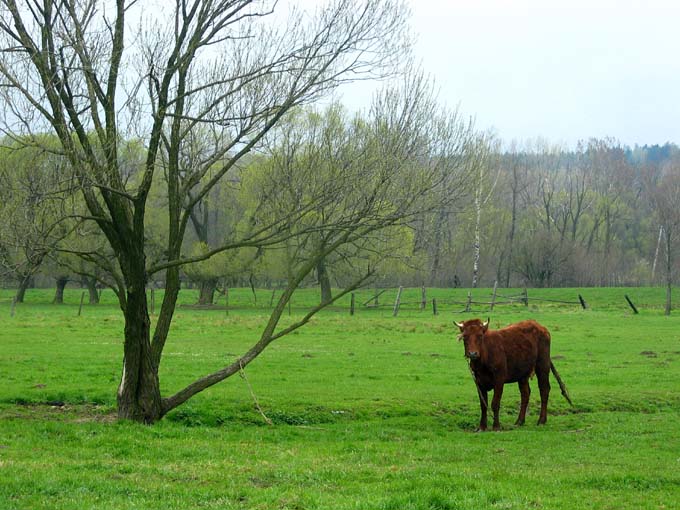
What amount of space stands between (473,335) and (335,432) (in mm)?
3139

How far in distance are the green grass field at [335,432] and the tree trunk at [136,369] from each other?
1.28 feet

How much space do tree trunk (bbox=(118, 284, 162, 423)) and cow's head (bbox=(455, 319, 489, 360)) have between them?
5.67m

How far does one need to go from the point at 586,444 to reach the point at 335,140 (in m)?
7.00

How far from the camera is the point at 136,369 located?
13.9 metres

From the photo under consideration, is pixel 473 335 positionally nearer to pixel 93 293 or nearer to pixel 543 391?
pixel 543 391

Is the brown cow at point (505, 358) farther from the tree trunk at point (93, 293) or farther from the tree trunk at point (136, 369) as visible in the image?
the tree trunk at point (93, 293)

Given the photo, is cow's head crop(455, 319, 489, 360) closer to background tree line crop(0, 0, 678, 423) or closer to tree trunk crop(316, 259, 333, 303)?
Result: background tree line crop(0, 0, 678, 423)

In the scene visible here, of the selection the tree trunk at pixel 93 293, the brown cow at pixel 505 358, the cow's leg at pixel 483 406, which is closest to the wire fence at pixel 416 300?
the tree trunk at pixel 93 293

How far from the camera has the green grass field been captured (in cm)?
853

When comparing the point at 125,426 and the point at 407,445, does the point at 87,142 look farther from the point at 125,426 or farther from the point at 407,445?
the point at 407,445

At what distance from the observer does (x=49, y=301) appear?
6538cm

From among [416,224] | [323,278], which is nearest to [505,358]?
[416,224]

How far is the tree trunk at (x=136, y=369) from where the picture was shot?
45.7 feet

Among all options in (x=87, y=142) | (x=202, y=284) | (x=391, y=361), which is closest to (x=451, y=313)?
(x=202, y=284)
